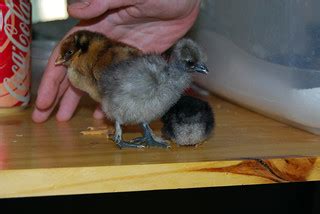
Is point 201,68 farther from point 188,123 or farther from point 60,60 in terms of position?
point 60,60

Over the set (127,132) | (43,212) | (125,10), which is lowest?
(43,212)

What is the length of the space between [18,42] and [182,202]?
0.33m

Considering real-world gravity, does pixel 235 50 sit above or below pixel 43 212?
above

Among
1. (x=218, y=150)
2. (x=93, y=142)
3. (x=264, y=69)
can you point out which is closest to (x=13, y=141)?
(x=93, y=142)

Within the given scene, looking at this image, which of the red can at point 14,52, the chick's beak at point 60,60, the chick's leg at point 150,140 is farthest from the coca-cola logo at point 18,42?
the chick's leg at point 150,140

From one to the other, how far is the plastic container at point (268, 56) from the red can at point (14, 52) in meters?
0.29

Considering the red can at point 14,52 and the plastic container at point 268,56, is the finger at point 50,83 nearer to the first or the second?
the red can at point 14,52

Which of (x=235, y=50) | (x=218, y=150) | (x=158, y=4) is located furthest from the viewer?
(x=235, y=50)

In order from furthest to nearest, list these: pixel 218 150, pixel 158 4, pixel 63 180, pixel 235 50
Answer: pixel 235 50 → pixel 158 4 → pixel 218 150 → pixel 63 180

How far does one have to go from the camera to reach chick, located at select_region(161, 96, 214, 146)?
67 cm

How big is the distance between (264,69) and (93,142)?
0.25 m

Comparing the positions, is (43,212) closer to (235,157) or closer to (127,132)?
(127,132)

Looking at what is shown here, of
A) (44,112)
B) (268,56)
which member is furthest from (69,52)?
(268,56)

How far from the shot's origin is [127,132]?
2.43 ft
